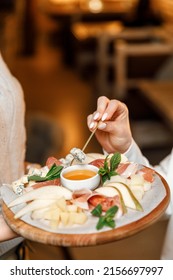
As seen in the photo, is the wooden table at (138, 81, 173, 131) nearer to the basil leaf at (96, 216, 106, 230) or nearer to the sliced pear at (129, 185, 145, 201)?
the sliced pear at (129, 185, 145, 201)

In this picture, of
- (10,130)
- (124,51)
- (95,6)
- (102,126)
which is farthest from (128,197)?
(95,6)

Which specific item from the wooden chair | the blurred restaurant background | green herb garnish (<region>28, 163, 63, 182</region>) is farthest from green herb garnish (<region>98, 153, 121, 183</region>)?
the wooden chair

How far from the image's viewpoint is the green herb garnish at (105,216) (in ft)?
3.44

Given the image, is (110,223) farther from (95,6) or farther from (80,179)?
(95,6)

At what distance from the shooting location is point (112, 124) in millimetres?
1413

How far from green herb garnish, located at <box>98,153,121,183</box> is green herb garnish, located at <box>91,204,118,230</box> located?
149 millimetres

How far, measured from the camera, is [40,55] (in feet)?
30.1

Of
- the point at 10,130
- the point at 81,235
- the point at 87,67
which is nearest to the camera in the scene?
the point at 81,235

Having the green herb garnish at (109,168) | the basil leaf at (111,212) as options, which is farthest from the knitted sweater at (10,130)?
the basil leaf at (111,212)

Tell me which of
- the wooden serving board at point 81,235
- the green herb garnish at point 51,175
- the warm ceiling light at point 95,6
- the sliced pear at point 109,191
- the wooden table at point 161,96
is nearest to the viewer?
the wooden serving board at point 81,235

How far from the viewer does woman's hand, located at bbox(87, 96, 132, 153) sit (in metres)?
1.33

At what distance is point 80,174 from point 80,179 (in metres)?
0.03

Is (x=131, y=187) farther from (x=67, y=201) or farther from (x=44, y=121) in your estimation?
(x=44, y=121)

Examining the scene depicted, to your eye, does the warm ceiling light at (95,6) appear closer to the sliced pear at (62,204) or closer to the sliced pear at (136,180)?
the sliced pear at (136,180)
